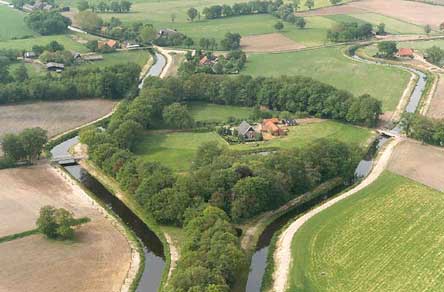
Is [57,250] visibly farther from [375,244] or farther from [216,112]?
[216,112]

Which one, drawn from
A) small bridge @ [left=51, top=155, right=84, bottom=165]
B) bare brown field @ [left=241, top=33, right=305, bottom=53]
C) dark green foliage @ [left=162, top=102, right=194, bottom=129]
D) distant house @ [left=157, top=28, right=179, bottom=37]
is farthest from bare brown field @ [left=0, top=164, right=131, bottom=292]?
distant house @ [left=157, top=28, right=179, bottom=37]

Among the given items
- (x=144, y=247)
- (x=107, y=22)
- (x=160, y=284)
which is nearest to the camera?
(x=160, y=284)

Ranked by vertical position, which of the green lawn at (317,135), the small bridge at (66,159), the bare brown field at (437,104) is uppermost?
the bare brown field at (437,104)

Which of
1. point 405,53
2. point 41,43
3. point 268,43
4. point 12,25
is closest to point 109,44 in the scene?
point 41,43

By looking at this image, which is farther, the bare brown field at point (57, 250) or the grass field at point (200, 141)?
the grass field at point (200, 141)

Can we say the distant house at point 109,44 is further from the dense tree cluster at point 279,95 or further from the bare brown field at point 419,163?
the bare brown field at point 419,163

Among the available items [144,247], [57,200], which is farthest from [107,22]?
[144,247]

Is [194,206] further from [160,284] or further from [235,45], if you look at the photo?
[235,45]

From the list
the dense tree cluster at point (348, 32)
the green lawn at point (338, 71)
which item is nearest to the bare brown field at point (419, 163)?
the green lawn at point (338, 71)
